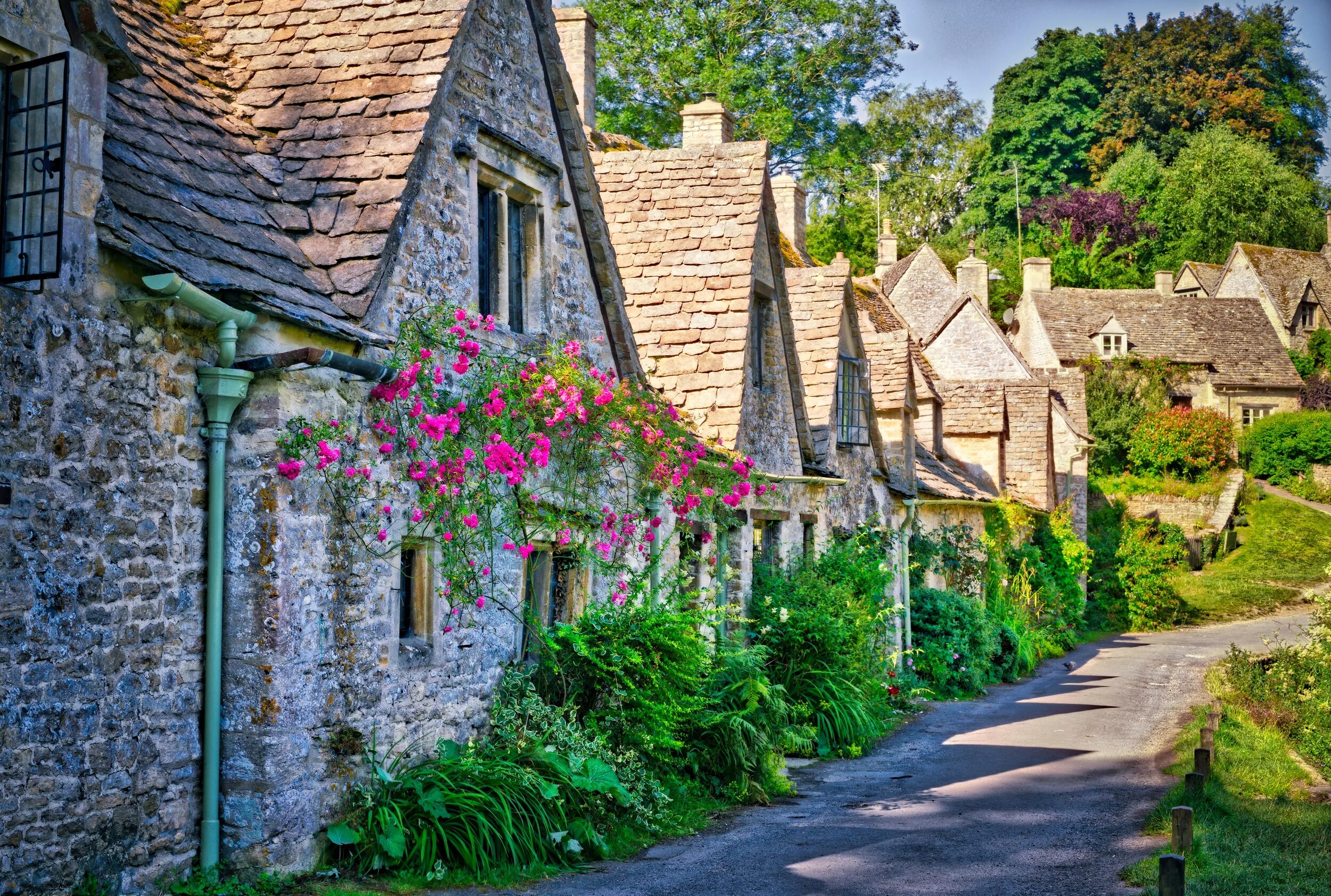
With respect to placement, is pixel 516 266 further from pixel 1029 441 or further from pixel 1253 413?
pixel 1253 413

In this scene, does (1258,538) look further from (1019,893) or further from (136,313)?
(136,313)

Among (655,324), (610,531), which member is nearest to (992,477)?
(655,324)

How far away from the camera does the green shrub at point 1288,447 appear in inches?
1969

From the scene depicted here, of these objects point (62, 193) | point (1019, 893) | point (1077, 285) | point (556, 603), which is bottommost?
point (1019, 893)

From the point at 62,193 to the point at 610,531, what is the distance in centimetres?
671

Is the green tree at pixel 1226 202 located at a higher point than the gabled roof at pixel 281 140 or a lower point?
higher

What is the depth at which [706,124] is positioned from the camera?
20.2 m

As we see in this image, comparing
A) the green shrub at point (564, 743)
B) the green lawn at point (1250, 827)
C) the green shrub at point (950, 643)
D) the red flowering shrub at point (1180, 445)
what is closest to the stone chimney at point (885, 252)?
the red flowering shrub at point (1180, 445)

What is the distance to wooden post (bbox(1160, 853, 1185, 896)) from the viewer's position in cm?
732

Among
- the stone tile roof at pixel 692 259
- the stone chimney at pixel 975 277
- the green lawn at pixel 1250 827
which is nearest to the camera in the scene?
the green lawn at pixel 1250 827

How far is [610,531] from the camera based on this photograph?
12.7 m

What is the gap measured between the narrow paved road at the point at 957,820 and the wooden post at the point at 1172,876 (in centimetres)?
156

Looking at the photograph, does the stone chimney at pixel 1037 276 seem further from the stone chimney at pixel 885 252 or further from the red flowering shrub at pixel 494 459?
the red flowering shrub at pixel 494 459

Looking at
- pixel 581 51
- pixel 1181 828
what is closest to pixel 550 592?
pixel 1181 828
